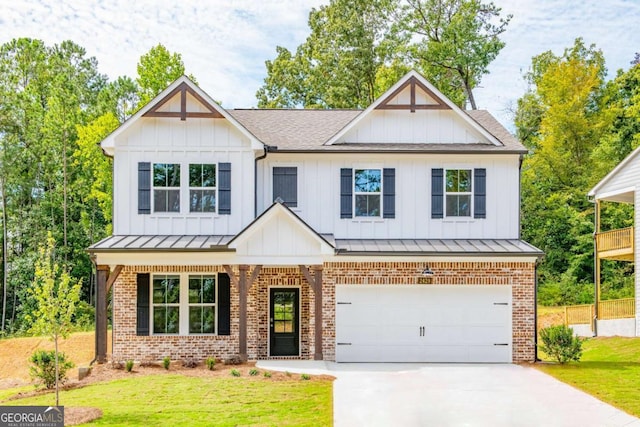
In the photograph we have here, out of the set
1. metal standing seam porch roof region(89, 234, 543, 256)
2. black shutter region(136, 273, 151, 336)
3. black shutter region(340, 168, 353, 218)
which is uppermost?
black shutter region(340, 168, 353, 218)

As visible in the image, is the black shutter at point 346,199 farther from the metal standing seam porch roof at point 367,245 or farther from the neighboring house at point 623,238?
the neighboring house at point 623,238

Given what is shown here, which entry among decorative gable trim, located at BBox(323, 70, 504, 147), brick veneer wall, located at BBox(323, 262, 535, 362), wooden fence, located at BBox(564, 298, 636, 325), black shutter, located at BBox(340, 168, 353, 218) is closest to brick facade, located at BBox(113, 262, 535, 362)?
brick veneer wall, located at BBox(323, 262, 535, 362)

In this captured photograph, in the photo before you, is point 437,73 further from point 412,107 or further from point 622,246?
point 412,107

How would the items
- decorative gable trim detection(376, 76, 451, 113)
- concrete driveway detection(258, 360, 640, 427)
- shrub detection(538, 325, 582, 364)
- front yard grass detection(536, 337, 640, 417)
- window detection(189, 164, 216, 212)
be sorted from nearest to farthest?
concrete driveway detection(258, 360, 640, 427), front yard grass detection(536, 337, 640, 417), shrub detection(538, 325, 582, 364), window detection(189, 164, 216, 212), decorative gable trim detection(376, 76, 451, 113)

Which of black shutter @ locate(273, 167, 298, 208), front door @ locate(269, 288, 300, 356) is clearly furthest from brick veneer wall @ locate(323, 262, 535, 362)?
black shutter @ locate(273, 167, 298, 208)

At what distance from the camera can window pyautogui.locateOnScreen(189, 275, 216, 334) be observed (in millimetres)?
19141

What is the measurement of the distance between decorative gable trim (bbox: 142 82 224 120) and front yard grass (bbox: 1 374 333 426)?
7.22 metres

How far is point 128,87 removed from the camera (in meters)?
36.5

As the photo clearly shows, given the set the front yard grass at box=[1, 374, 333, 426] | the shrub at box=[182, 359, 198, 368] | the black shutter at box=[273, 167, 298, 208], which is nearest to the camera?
the front yard grass at box=[1, 374, 333, 426]

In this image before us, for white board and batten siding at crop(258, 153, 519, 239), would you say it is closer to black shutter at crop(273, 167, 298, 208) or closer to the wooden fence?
black shutter at crop(273, 167, 298, 208)

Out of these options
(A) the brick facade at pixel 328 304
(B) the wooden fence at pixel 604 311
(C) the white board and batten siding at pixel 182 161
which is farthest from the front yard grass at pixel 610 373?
(C) the white board and batten siding at pixel 182 161

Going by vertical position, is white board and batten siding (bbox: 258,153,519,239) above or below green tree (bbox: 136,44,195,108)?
below

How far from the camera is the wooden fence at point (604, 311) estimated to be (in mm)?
24750

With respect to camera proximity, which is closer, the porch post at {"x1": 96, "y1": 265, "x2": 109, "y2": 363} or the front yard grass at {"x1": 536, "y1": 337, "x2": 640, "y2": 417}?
the front yard grass at {"x1": 536, "y1": 337, "x2": 640, "y2": 417}
